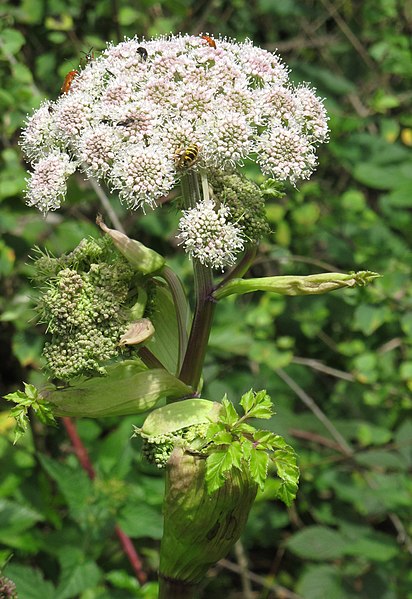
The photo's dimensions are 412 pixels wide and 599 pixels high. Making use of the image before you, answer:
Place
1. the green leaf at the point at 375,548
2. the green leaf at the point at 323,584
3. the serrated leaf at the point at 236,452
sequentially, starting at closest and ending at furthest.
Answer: the serrated leaf at the point at 236,452, the green leaf at the point at 375,548, the green leaf at the point at 323,584

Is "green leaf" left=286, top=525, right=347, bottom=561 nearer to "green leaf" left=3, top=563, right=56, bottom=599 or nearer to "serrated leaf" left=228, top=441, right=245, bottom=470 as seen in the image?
"green leaf" left=3, top=563, right=56, bottom=599

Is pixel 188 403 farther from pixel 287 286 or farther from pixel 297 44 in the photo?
pixel 297 44

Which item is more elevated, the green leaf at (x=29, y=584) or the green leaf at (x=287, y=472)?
the green leaf at (x=287, y=472)

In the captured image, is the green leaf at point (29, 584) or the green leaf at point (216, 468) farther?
the green leaf at point (29, 584)

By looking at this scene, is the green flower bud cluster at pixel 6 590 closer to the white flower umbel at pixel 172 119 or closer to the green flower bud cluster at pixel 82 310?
the green flower bud cluster at pixel 82 310

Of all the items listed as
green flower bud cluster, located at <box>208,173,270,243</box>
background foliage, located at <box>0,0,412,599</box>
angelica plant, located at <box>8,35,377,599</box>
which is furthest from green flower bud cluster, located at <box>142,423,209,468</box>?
background foliage, located at <box>0,0,412,599</box>

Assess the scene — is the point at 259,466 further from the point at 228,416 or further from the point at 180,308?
the point at 180,308

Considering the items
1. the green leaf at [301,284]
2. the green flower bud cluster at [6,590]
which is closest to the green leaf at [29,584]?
the green flower bud cluster at [6,590]
